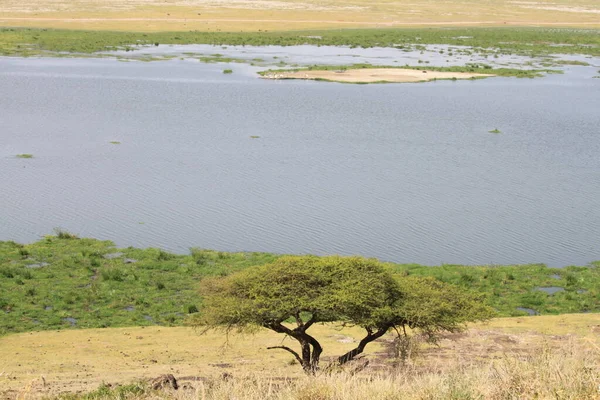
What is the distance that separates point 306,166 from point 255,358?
16608mm

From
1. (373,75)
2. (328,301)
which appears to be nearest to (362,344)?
(328,301)

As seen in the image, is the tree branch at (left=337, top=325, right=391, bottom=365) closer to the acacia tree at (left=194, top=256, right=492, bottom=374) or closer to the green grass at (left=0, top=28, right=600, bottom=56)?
the acacia tree at (left=194, top=256, right=492, bottom=374)

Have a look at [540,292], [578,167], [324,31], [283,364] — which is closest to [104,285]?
[283,364]

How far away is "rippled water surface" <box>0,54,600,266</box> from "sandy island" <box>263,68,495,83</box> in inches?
70.9

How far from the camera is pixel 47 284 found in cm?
1970

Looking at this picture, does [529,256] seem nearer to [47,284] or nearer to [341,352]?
[341,352]

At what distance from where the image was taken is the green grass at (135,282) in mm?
18219

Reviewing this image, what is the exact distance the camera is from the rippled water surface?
24.0m

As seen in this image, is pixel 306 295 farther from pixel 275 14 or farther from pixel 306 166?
pixel 275 14

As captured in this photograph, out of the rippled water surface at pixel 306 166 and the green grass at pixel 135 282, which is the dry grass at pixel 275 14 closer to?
the rippled water surface at pixel 306 166

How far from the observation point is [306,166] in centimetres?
3172

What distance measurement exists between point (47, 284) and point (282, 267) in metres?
7.73

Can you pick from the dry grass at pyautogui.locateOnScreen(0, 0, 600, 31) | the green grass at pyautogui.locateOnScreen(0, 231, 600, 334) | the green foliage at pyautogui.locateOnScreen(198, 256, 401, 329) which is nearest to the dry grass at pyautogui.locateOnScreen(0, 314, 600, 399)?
the green foliage at pyautogui.locateOnScreen(198, 256, 401, 329)

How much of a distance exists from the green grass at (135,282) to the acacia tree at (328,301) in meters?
4.23
